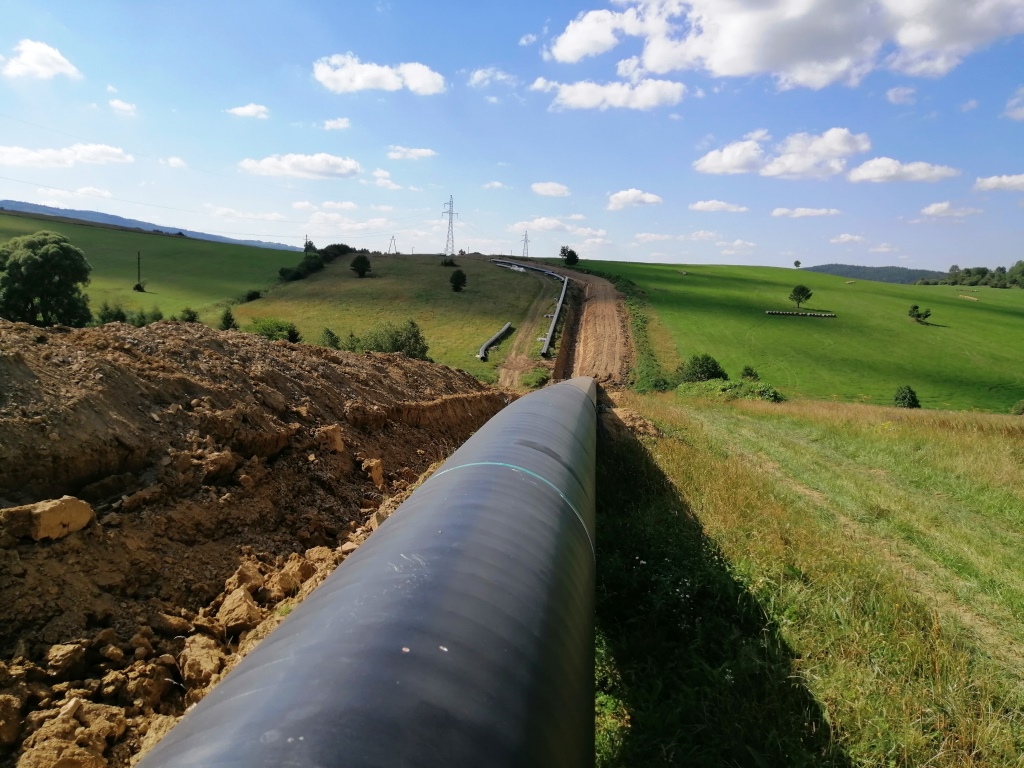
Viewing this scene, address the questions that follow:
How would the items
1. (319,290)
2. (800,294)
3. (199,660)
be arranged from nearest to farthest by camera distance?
(199,660)
(319,290)
(800,294)

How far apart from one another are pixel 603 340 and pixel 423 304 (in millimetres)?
18026

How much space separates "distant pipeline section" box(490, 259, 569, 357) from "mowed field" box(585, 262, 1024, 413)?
8.40 m

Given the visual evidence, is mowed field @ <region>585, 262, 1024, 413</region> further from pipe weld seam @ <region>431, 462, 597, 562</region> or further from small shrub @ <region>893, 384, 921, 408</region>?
pipe weld seam @ <region>431, 462, 597, 562</region>

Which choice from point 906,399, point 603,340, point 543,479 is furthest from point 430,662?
point 906,399

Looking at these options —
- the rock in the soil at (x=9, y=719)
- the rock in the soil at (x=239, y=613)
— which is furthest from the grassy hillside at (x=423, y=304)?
the rock in the soil at (x=9, y=719)

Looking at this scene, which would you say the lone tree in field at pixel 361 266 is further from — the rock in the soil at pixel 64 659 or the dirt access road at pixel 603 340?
the rock in the soil at pixel 64 659

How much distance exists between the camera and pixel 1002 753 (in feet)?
13.3

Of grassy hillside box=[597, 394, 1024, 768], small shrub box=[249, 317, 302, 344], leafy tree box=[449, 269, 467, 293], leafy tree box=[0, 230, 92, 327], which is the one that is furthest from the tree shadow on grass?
leafy tree box=[449, 269, 467, 293]

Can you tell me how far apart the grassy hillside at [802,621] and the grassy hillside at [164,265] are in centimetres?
5249

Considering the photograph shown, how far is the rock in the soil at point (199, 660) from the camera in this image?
4.26 meters

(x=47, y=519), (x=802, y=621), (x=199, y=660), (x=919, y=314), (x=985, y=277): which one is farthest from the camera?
(x=985, y=277)

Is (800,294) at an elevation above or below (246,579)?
above

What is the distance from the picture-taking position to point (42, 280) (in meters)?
34.6

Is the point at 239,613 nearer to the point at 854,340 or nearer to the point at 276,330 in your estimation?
the point at 276,330
